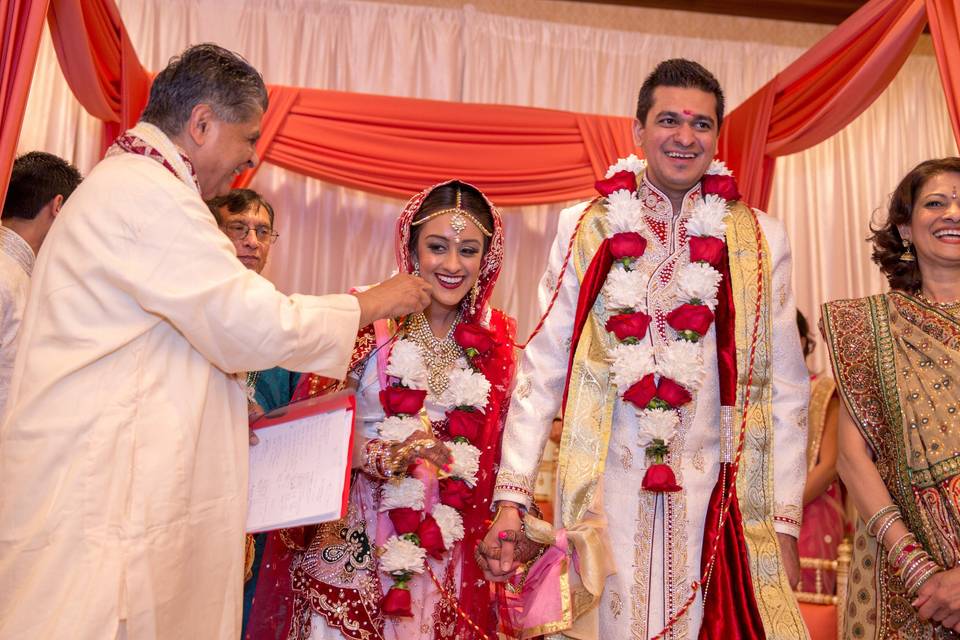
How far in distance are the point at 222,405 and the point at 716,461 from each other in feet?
4.08

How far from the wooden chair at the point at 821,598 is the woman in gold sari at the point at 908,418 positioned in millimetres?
1692

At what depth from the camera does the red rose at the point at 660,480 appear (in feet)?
8.26

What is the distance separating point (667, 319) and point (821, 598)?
8.68 ft

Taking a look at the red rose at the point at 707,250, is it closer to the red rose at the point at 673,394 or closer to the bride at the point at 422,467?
the red rose at the point at 673,394

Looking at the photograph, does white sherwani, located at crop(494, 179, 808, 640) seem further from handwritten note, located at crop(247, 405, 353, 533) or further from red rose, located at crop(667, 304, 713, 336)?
handwritten note, located at crop(247, 405, 353, 533)

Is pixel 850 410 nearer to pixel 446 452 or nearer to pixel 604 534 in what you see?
pixel 604 534

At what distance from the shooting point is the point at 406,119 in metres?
5.40

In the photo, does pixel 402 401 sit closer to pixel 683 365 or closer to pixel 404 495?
pixel 404 495

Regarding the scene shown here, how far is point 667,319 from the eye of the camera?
2.72 metres

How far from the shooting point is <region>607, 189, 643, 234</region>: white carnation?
279cm

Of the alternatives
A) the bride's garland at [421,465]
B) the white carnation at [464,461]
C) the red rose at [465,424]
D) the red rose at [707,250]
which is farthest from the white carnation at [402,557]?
the red rose at [707,250]

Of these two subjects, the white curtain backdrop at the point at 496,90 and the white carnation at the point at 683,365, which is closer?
the white carnation at the point at 683,365

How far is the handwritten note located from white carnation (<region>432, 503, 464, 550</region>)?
0.66 m

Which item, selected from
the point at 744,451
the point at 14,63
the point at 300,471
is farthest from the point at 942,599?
the point at 14,63
